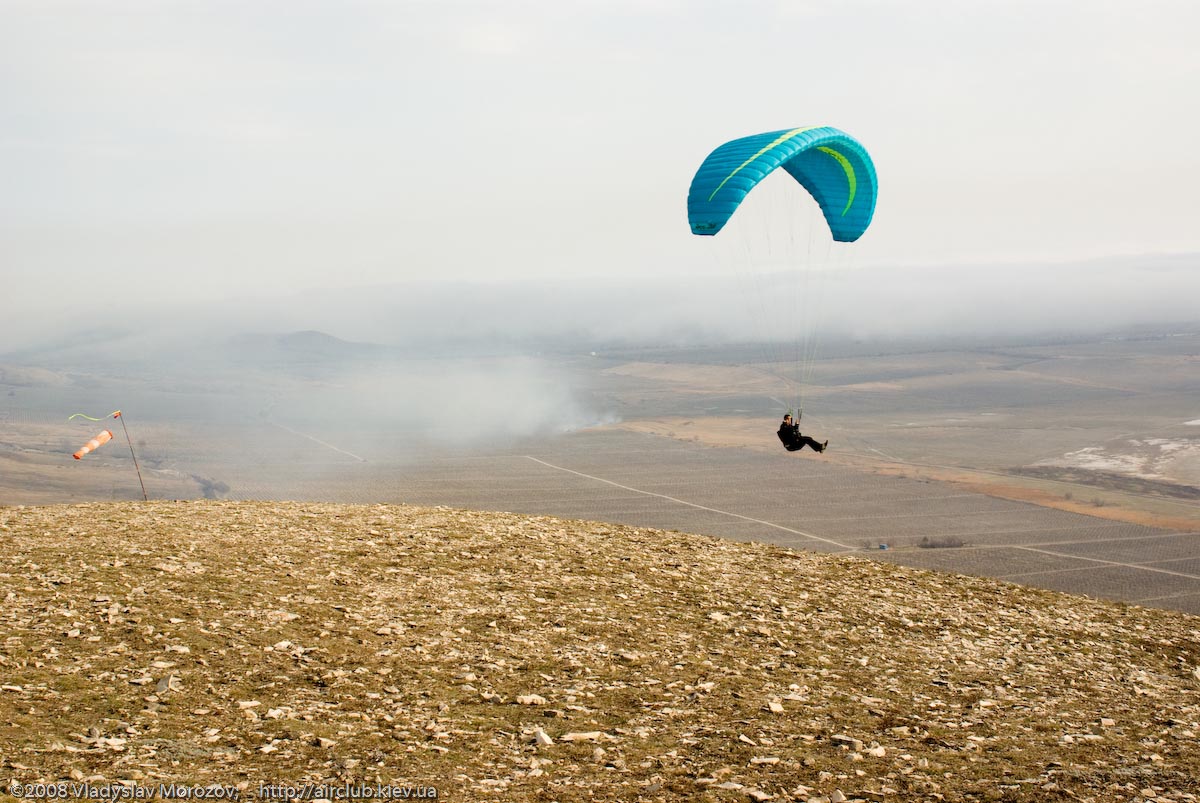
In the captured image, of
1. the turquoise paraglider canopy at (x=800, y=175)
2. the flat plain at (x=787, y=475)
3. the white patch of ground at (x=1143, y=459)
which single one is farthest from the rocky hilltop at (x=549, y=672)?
the white patch of ground at (x=1143, y=459)

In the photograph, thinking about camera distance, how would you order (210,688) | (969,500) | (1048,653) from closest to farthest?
(210,688) < (1048,653) < (969,500)

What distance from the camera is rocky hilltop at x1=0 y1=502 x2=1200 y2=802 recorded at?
34.1 ft

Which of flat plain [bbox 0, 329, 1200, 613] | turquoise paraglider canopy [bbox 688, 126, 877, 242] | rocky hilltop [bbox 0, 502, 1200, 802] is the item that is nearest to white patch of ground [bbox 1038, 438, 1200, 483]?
flat plain [bbox 0, 329, 1200, 613]

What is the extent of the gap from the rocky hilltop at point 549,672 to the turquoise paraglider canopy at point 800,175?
7495 millimetres

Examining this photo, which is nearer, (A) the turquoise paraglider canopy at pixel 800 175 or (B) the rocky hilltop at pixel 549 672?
(B) the rocky hilltop at pixel 549 672

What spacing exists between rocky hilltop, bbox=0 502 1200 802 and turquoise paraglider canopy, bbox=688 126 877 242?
24.6 ft

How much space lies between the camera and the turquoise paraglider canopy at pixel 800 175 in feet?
71.1

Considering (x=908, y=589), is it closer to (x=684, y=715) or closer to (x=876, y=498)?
(x=684, y=715)

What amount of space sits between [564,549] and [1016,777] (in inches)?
417

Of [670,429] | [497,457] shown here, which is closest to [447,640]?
[497,457]

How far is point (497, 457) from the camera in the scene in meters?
144

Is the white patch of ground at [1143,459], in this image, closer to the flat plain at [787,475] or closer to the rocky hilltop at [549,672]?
the flat plain at [787,475]

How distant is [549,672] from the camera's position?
43.8 feet

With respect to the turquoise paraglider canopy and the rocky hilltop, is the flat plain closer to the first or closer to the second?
the turquoise paraglider canopy
